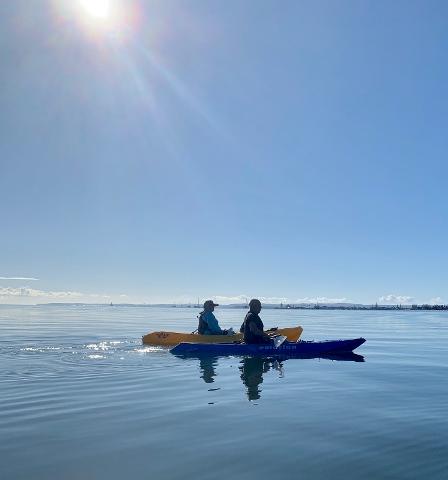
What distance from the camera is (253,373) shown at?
1705 centimetres

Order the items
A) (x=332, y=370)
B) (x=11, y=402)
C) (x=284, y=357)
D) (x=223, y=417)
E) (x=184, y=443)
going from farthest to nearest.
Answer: (x=284, y=357), (x=332, y=370), (x=11, y=402), (x=223, y=417), (x=184, y=443)

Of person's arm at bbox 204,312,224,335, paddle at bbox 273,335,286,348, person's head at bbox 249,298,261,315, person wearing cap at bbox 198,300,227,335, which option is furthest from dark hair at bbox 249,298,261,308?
person's arm at bbox 204,312,224,335

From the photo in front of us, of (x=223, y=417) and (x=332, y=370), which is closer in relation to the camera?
(x=223, y=417)

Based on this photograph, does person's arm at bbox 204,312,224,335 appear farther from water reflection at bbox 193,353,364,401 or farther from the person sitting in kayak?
water reflection at bbox 193,353,364,401

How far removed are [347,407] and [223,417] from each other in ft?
10.7

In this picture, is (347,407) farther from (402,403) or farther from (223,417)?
(223,417)

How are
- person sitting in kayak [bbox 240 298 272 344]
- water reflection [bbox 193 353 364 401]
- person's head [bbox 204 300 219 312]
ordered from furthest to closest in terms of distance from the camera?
person's head [bbox 204 300 219 312] → person sitting in kayak [bbox 240 298 272 344] → water reflection [bbox 193 353 364 401]

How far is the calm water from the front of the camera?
7258 mm

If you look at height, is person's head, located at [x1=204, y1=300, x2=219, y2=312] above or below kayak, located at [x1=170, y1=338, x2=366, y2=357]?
above

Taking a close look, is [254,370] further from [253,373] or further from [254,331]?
[254,331]

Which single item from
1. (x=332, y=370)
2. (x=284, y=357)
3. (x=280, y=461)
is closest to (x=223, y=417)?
(x=280, y=461)

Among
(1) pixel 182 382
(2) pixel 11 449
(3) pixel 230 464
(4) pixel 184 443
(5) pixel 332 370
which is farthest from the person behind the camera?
(5) pixel 332 370

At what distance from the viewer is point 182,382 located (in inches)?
588

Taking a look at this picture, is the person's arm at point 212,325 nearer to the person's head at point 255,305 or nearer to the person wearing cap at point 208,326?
the person wearing cap at point 208,326
